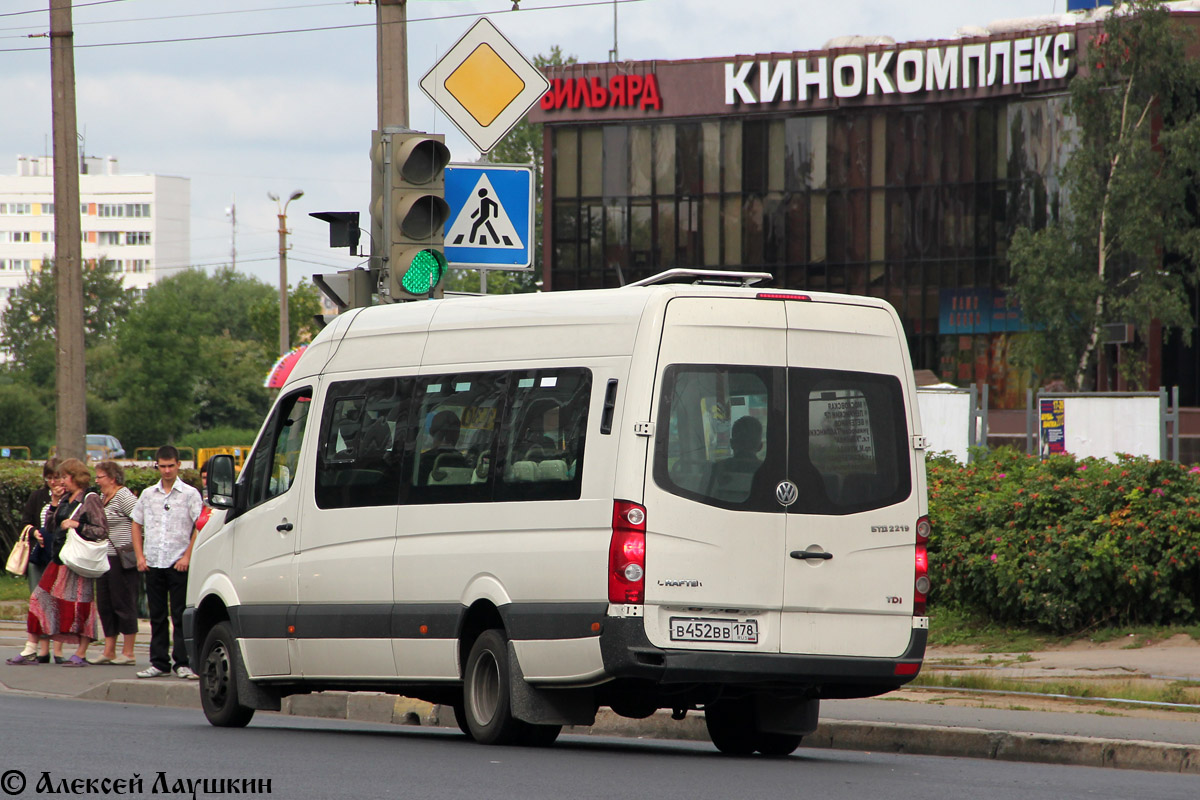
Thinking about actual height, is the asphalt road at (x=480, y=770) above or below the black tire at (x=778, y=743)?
above

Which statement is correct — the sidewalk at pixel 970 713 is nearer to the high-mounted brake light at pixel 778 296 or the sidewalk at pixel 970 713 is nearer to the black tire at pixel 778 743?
the black tire at pixel 778 743

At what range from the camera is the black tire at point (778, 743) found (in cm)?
1023

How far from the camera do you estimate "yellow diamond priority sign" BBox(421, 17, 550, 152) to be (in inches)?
478

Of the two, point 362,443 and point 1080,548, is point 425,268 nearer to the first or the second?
point 362,443

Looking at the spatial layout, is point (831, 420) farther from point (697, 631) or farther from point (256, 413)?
point (256, 413)

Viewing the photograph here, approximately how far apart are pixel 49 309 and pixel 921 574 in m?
123

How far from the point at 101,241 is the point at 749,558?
17756 cm

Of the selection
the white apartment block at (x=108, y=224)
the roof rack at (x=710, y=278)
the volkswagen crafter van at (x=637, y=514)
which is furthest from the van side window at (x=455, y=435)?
the white apartment block at (x=108, y=224)

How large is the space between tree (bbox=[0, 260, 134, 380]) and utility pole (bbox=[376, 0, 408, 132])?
114 metres

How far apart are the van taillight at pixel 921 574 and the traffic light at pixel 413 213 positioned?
3791mm

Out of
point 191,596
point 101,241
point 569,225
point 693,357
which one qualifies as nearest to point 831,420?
point 693,357

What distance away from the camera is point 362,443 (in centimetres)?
1066

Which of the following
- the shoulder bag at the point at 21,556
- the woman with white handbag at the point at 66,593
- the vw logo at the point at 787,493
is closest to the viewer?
the vw logo at the point at 787,493

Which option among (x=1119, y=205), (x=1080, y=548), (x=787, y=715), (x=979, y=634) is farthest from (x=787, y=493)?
(x=1119, y=205)
